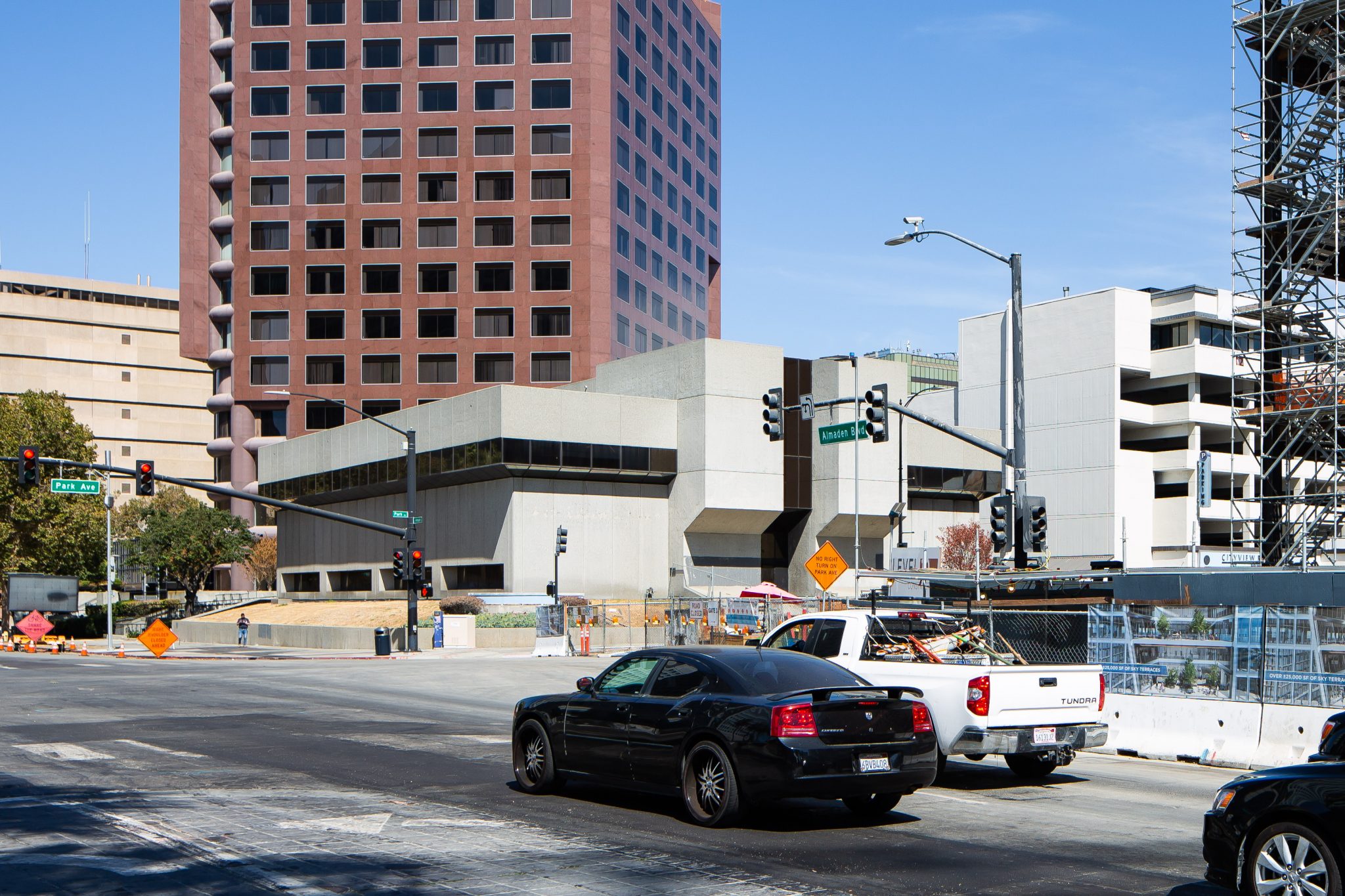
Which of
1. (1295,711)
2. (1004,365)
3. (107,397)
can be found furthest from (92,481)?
(107,397)

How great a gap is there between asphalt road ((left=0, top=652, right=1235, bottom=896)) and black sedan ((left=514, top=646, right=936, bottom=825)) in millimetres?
362

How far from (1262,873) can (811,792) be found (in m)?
3.80

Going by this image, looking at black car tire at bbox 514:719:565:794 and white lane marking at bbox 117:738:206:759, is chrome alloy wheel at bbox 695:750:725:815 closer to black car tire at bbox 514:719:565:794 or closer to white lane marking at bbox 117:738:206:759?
black car tire at bbox 514:719:565:794

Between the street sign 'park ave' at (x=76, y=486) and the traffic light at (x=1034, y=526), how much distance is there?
97.7 ft

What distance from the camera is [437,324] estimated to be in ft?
287

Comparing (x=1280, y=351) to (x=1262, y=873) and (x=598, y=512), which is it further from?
(x=1262, y=873)

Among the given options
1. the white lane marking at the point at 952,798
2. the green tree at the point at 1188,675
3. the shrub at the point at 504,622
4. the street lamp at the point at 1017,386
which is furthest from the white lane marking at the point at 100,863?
the shrub at the point at 504,622

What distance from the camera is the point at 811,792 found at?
10703mm

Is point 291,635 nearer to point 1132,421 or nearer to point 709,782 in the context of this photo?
point 709,782

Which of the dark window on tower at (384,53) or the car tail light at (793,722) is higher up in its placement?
the dark window on tower at (384,53)

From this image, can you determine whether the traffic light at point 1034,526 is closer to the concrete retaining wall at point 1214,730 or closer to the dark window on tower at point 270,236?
the concrete retaining wall at point 1214,730

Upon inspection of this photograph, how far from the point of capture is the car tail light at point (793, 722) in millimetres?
10688

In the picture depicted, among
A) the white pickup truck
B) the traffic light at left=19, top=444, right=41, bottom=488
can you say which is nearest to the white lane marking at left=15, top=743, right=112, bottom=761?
the white pickup truck

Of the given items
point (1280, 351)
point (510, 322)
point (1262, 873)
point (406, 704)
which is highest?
point (510, 322)
